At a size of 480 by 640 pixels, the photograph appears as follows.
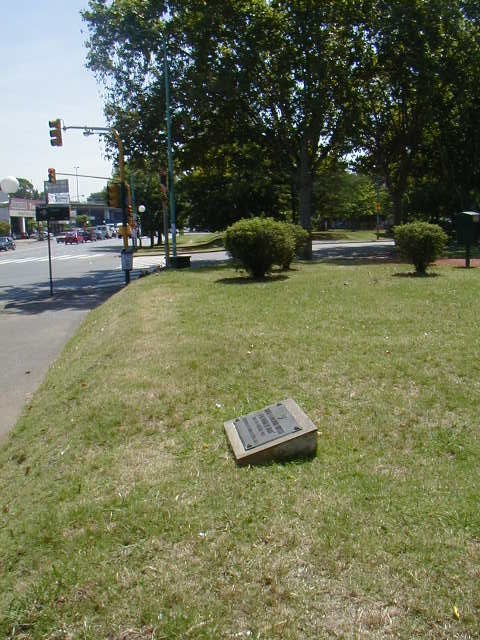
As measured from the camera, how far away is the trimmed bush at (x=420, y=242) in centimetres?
1297

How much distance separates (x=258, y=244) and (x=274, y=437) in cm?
961

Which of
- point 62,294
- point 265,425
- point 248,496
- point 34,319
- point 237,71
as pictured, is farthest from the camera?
point 237,71

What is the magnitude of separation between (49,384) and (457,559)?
569 cm

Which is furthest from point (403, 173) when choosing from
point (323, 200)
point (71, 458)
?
point (71, 458)

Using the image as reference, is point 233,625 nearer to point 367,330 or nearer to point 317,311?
point 367,330

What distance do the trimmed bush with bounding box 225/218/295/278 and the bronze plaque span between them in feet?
29.4

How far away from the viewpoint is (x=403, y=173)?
33.0m

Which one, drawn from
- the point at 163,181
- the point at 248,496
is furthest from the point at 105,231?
the point at 248,496

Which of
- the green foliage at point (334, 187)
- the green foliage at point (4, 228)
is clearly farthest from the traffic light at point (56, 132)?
the green foliage at point (4, 228)

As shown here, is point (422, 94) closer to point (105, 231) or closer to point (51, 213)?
point (51, 213)

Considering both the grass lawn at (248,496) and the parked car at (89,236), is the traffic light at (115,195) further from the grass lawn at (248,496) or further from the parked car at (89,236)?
the parked car at (89,236)

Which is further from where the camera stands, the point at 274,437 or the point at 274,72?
the point at 274,72

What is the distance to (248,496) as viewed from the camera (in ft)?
13.2

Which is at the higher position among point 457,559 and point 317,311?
point 317,311
